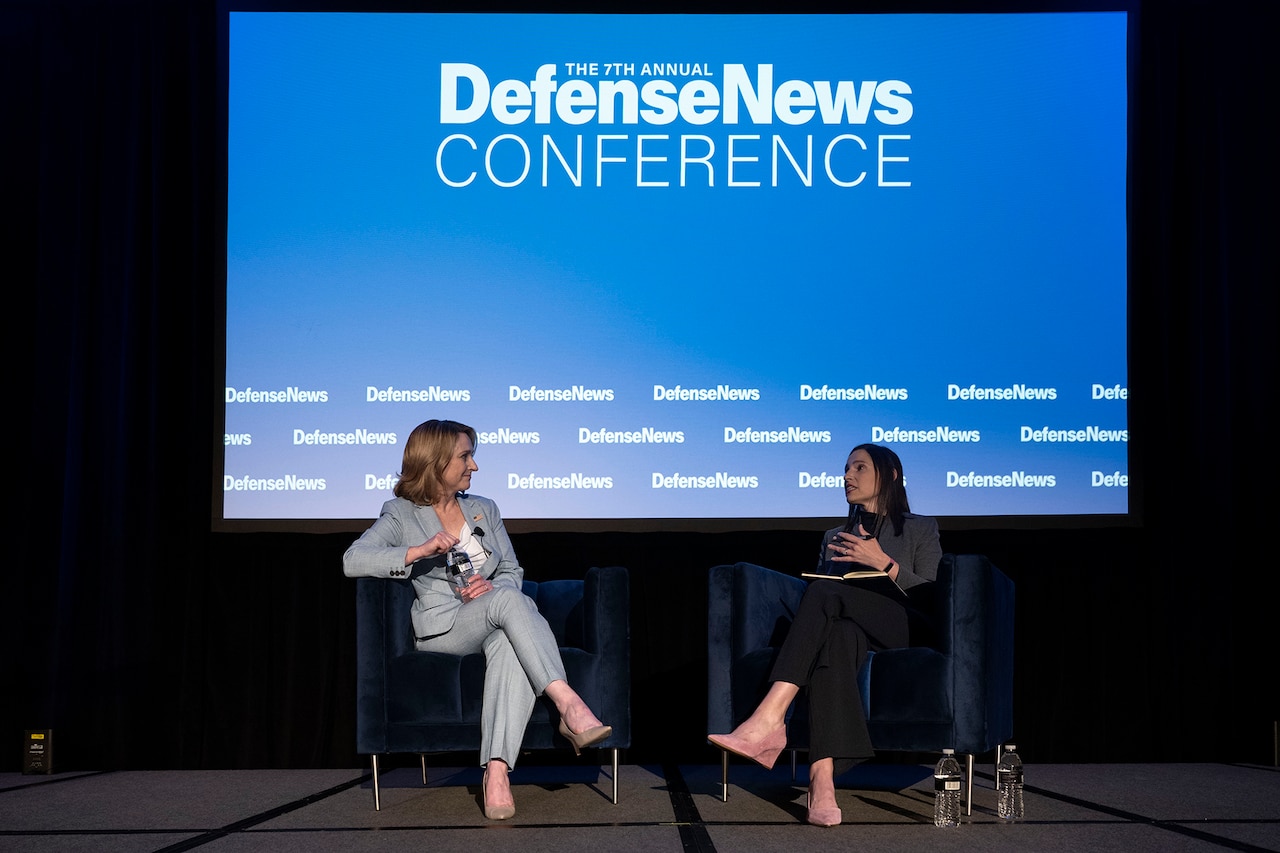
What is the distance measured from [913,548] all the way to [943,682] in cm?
43

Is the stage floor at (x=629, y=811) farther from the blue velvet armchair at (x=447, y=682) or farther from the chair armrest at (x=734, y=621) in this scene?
the chair armrest at (x=734, y=621)

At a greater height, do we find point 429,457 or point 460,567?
point 429,457

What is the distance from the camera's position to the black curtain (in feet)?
14.0

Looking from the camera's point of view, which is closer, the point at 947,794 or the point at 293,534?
the point at 947,794

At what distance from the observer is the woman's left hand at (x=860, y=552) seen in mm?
3289

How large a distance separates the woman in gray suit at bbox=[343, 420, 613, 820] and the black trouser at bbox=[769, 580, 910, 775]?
20.6 inches

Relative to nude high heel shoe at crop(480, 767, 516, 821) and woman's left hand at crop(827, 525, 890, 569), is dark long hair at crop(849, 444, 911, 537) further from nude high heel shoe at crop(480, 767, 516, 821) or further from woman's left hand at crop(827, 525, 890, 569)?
nude high heel shoe at crop(480, 767, 516, 821)

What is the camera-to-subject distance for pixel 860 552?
330cm

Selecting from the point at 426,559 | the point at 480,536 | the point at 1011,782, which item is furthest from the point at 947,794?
the point at 426,559

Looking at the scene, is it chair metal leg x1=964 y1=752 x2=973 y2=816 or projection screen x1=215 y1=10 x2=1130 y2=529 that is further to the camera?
projection screen x1=215 y1=10 x2=1130 y2=529

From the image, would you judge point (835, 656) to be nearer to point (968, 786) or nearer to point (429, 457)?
point (968, 786)

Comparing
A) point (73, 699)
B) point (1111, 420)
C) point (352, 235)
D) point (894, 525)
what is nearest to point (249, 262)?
point (352, 235)

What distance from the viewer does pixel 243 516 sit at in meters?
4.12

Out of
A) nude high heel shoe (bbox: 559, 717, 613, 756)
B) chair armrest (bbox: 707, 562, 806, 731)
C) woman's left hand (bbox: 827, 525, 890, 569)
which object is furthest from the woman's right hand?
woman's left hand (bbox: 827, 525, 890, 569)
